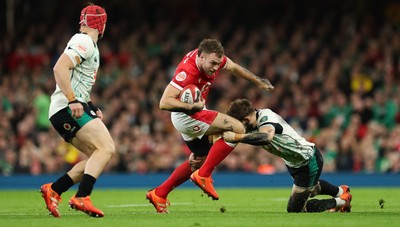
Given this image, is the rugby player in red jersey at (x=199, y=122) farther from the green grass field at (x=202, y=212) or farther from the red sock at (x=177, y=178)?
the green grass field at (x=202, y=212)

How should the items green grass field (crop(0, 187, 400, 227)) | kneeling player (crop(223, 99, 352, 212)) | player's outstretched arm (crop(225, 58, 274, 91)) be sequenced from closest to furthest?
green grass field (crop(0, 187, 400, 227)) < kneeling player (crop(223, 99, 352, 212)) < player's outstretched arm (crop(225, 58, 274, 91))

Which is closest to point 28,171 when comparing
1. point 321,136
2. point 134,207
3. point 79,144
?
point 321,136

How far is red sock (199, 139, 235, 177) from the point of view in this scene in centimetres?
1145

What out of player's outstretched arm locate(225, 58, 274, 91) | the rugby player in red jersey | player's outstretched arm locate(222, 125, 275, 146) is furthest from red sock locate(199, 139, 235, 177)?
player's outstretched arm locate(225, 58, 274, 91)

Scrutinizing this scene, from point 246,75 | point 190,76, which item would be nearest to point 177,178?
point 190,76

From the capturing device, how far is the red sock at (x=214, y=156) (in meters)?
11.4

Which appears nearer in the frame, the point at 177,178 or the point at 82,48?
the point at 82,48

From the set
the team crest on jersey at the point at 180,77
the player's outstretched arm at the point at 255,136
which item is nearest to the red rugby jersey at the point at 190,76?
the team crest on jersey at the point at 180,77

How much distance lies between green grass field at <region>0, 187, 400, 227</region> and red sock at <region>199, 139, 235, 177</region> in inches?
20.1

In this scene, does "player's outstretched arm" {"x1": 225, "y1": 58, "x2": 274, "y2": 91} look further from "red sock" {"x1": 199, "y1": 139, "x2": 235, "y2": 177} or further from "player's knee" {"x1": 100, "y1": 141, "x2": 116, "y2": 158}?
"player's knee" {"x1": 100, "y1": 141, "x2": 116, "y2": 158}

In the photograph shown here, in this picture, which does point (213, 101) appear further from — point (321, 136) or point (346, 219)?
point (346, 219)

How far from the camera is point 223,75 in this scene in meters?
23.0

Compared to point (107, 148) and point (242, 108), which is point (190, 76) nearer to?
point (242, 108)

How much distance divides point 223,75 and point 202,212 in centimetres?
1129
